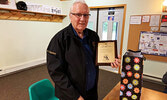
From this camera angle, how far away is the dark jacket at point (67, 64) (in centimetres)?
91

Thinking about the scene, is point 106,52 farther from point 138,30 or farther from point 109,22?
point 109,22

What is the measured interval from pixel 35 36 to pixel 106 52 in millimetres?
3305

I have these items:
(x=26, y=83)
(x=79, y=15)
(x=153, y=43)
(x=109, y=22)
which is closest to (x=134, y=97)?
(x=79, y=15)

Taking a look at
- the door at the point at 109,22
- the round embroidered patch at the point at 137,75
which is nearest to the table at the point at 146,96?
the round embroidered patch at the point at 137,75

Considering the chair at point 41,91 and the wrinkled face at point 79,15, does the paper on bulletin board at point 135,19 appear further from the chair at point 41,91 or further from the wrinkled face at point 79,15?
the chair at point 41,91

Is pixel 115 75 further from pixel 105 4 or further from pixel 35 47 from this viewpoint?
pixel 35 47

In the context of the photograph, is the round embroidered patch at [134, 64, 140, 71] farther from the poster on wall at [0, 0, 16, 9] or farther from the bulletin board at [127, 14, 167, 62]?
the poster on wall at [0, 0, 16, 9]

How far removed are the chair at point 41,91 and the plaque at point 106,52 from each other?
75cm

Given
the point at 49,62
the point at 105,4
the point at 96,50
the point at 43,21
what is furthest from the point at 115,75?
the point at 43,21

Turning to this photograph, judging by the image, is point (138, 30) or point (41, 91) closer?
point (41, 91)

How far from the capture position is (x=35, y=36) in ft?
12.3

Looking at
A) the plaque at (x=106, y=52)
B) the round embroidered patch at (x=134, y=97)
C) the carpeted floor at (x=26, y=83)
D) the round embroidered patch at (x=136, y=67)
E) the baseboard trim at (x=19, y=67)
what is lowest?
the carpeted floor at (x=26, y=83)

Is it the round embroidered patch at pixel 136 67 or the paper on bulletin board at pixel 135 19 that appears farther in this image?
the paper on bulletin board at pixel 135 19

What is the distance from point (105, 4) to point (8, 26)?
2.85m
